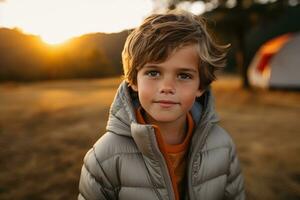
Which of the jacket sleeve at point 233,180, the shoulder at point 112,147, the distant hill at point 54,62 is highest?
the shoulder at point 112,147

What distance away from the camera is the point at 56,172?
3551mm

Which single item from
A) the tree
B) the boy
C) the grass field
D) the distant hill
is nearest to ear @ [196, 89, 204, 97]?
the boy

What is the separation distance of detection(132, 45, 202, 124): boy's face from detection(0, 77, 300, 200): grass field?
167cm

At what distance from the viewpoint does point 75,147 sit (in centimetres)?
434

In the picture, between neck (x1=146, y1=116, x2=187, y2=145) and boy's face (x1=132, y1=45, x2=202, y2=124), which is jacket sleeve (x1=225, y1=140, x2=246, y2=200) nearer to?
neck (x1=146, y1=116, x2=187, y2=145)

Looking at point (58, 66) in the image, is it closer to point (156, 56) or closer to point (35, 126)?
point (35, 126)

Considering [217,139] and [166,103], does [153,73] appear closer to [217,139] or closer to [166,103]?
[166,103]

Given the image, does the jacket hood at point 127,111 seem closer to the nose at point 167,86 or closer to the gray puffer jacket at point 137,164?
the gray puffer jacket at point 137,164

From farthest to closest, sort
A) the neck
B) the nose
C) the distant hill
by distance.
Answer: the distant hill
the neck
the nose

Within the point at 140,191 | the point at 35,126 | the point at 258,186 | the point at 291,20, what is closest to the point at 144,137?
the point at 140,191

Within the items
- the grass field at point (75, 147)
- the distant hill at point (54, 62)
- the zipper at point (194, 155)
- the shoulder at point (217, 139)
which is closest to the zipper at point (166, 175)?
the zipper at point (194, 155)

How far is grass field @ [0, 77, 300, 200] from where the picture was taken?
3.26 meters

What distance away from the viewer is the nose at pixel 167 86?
1.75 m

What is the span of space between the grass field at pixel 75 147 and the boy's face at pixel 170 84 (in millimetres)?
1670
